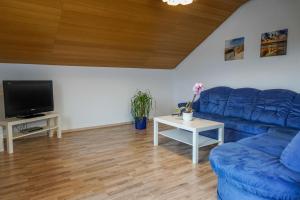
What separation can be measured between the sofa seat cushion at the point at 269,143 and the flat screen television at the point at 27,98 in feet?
11.0

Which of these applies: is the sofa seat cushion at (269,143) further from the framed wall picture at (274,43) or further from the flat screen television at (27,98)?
the flat screen television at (27,98)

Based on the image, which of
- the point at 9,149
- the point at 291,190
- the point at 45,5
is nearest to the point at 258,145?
the point at 291,190

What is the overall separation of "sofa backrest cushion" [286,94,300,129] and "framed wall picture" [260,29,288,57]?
3.04ft

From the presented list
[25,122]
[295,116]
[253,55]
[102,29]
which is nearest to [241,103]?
[295,116]

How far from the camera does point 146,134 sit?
433 cm

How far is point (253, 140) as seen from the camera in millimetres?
2361

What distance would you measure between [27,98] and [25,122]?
0.42 m

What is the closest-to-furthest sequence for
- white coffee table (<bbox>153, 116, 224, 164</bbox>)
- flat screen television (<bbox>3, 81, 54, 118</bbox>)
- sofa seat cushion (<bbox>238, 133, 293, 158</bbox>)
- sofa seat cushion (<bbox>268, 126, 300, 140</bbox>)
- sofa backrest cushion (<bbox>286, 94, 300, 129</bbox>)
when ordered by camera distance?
sofa seat cushion (<bbox>238, 133, 293, 158</bbox>) → sofa seat cushion (<bbox>268, 126, 300, 140</bbox>) → white coffee table (<bbox>153, 116, 224, 164</bbox>) → sofa backrest cushion (<bbox>286, 94, 300, 129</bbox>) → flat screen television (<bbox>3, 81, 54, 118</bbox>)

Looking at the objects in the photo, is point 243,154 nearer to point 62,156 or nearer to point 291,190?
point 291,190

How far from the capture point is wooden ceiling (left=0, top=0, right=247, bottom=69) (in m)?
3.03

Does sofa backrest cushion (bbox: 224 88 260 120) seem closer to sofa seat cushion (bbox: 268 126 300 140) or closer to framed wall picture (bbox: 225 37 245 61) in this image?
sofa seat cushion (bbox: 268 126 300 140)

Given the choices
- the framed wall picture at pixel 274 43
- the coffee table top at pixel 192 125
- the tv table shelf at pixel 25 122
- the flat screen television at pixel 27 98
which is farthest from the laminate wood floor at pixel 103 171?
the framed wall picture at pixel 274 43

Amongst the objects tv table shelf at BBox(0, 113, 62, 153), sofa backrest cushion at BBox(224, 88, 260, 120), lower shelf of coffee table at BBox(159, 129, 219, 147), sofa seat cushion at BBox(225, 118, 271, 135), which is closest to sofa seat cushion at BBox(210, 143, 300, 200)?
lower shelf of coffee table at BBox(159, 129, 219, 147)

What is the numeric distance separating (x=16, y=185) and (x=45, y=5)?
7.50 feet
